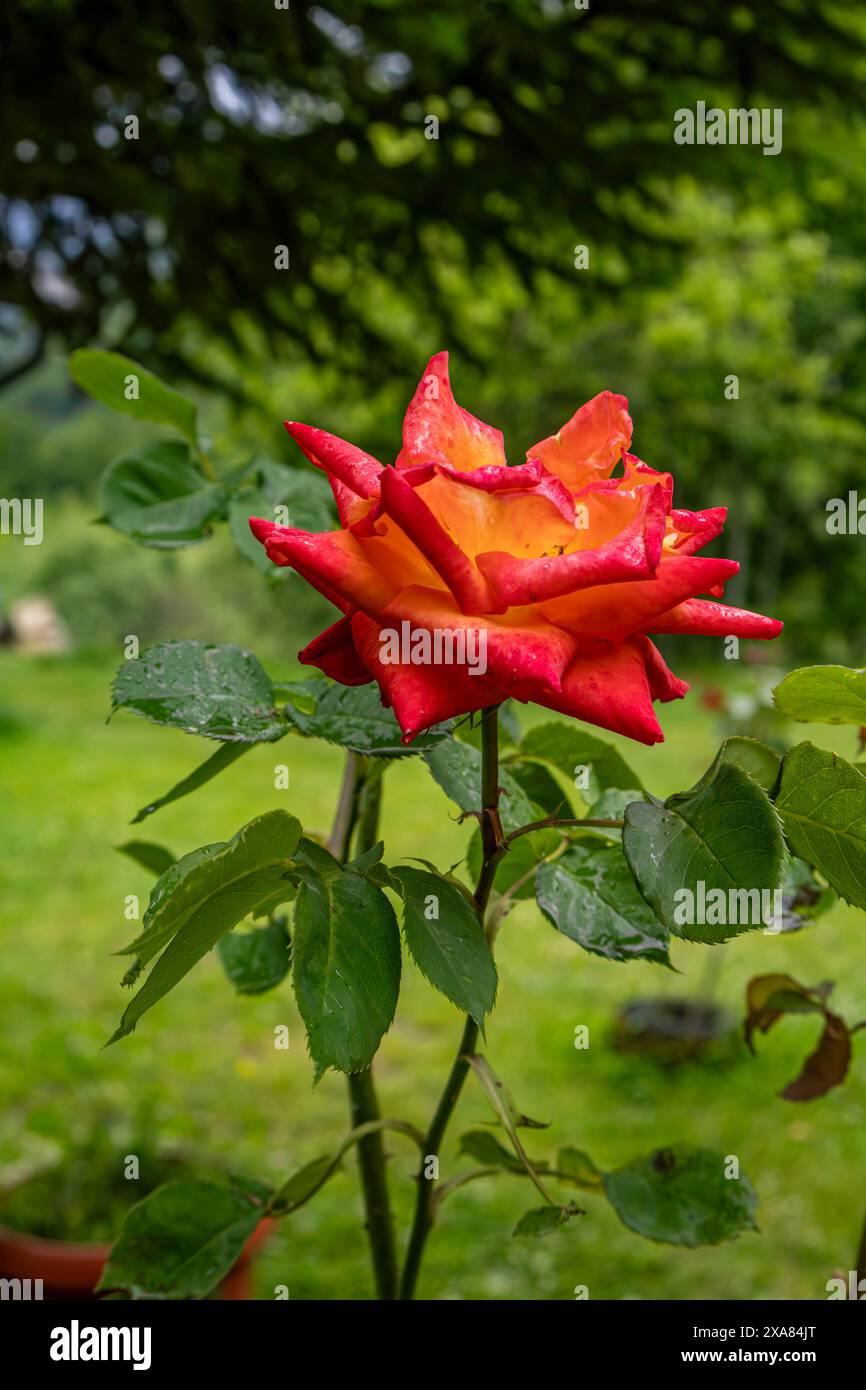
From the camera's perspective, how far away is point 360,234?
249 cm

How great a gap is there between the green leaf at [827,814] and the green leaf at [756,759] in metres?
0.02

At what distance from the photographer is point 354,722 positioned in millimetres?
584

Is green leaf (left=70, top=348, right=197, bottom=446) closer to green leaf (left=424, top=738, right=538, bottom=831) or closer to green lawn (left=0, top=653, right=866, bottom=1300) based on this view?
green leaf (left=424, top=738, right=538, bottom=831)

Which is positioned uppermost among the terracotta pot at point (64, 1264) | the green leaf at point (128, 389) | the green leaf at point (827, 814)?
the green leaf at point (128, 389)

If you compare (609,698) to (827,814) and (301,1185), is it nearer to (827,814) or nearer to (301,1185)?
(827,814)

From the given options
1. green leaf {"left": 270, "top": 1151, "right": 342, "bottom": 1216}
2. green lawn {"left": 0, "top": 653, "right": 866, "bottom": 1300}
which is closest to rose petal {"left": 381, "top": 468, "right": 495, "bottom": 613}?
green leaf {"left": 270, "top": 1151, "right": 342, "bottom": 1216}

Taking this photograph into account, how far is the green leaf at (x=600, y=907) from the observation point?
0.56 metres

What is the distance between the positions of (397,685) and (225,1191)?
1.24 ft

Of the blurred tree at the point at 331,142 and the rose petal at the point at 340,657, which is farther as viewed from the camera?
the blurred tree at the point at 331,142

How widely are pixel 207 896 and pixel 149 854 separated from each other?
45 cm

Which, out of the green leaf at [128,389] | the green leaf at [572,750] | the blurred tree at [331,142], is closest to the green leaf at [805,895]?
the green leaf at [572,750]

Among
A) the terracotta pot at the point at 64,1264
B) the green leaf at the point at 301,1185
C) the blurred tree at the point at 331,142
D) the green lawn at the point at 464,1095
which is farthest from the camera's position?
the green lawn at the point at 464,1095

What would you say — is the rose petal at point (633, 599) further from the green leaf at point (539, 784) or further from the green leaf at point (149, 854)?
the green leaf at point (149, 854)

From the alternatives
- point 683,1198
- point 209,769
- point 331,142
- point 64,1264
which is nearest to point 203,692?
point 209,769
